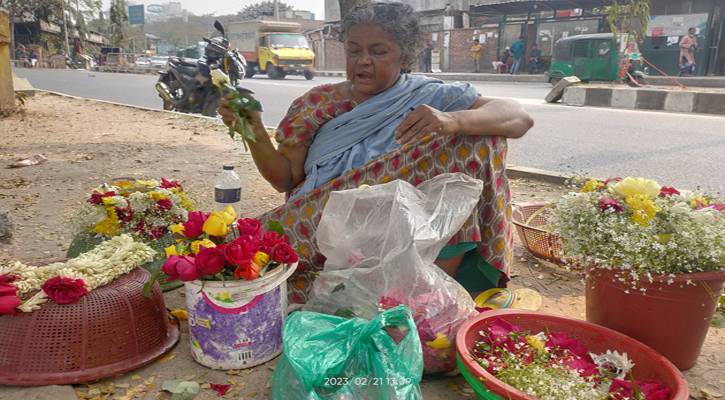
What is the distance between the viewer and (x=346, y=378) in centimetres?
157

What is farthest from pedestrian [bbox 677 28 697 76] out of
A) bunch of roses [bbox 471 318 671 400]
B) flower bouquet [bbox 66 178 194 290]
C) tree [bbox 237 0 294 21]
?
tree [bbox 237 0 294 21]

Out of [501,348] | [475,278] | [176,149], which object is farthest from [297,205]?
[176,149]

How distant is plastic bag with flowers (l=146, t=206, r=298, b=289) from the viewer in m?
1.72

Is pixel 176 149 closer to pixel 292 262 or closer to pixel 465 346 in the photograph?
pixel 292 262

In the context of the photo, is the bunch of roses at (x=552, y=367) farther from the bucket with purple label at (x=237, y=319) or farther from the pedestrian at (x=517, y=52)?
the pedestrian at (x=517, y=52)

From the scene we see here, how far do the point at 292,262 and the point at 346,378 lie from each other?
18.5 inches

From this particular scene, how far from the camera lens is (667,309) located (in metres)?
1.75

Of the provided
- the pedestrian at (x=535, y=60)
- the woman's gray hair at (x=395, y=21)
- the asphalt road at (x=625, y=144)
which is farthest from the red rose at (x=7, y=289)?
the pedestrian at (x=535, y=60)

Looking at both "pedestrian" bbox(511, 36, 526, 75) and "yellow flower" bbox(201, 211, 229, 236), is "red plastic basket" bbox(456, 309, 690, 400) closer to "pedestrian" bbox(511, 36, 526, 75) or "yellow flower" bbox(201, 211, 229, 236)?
"yellow flower" bbox(201, 211, 229, 236)

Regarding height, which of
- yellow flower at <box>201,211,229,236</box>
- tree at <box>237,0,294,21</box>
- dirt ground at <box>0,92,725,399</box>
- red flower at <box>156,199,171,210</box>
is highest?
tree at <box>237,0,294,21</box>

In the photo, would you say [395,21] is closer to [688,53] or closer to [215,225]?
[215,225]

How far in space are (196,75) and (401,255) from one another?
747cm

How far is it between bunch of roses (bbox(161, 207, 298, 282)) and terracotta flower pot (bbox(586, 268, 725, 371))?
114 cm

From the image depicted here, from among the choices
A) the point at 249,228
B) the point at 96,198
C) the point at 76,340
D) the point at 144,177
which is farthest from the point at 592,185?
the point at 144,177
